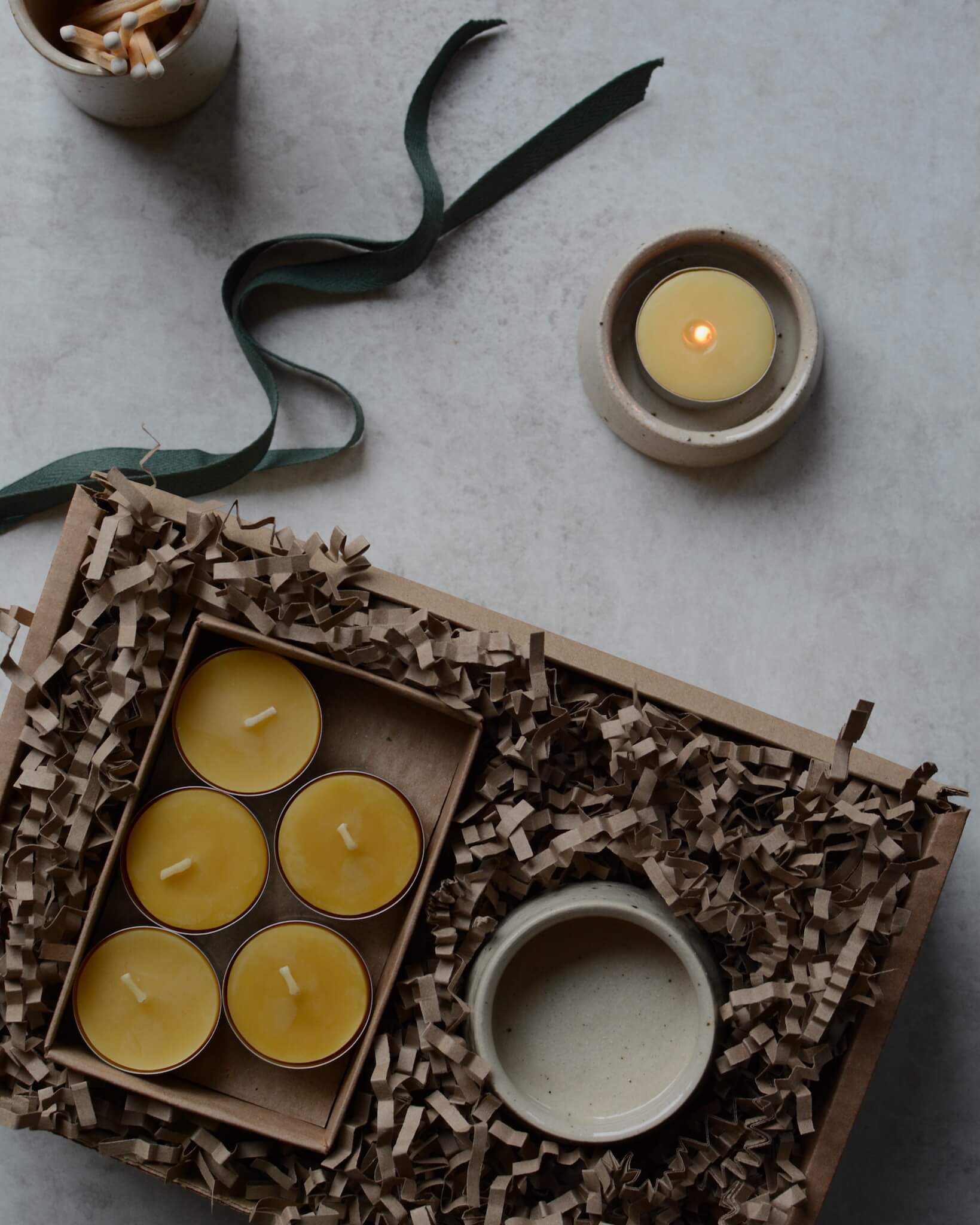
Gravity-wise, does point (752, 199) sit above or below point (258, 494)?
above

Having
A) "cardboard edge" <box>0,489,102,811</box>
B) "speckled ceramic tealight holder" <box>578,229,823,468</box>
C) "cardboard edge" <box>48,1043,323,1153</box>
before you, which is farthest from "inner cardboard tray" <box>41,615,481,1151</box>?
"speckled ceramic tealight holder" <box>578,229,823,468</box>

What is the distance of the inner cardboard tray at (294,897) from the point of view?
0.83 m

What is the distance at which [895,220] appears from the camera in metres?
1.08

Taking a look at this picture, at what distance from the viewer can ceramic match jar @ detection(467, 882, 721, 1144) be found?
2.64ft

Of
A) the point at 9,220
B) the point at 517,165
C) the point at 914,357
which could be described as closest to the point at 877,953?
the point at 914,357

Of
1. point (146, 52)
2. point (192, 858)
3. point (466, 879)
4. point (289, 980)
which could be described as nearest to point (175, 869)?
point (192, 858)

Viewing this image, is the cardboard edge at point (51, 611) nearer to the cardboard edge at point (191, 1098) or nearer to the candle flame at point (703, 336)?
the cardboard edge at point (191, 1098)

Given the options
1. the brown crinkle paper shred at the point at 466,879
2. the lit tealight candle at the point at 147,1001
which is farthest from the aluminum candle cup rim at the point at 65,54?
the lit tealight candle at the point at 147,1001

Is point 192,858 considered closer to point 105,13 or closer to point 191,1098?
point 191,1098

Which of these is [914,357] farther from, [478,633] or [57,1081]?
[57,1081]

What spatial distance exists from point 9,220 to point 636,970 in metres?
0.93

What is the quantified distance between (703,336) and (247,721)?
0.55 metres

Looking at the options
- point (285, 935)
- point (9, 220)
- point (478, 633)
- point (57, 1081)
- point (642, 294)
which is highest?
point (642, 294)

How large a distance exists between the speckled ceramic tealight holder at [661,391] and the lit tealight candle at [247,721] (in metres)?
0.41
